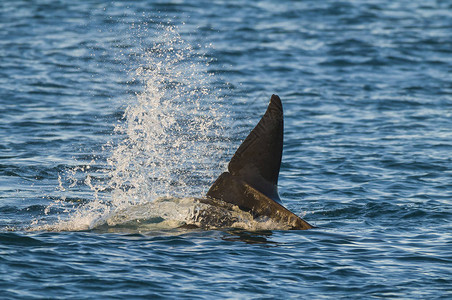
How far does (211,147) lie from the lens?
1752 cm

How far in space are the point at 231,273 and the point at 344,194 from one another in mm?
5380

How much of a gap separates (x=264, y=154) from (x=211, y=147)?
6.50 m

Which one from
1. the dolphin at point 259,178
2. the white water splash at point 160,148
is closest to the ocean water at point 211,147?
the white water splash at point 160,148

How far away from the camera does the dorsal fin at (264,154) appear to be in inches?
431

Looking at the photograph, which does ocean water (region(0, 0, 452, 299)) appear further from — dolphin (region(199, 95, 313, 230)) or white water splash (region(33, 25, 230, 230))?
dolphin (region(199, 95, 313, 230))

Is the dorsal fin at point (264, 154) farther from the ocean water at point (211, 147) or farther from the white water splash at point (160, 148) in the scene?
the white water splash at point (160, 148)

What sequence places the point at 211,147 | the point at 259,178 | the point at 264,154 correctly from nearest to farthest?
the point at 264,154 < the point at 259,178 < the point at 211,147

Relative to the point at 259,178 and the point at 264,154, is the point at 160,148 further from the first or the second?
the point at 264,154

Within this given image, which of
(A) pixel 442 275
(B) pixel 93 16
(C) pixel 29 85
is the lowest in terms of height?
(A) pixel 442 275

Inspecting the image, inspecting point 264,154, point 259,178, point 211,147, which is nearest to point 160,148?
point 211,147

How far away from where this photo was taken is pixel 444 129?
2012 centimetres

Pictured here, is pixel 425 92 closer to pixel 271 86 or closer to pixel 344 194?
pixel 271 86

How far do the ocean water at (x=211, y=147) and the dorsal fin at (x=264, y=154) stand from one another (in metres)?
0.73

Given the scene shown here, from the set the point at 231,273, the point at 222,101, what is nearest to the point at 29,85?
the point at 222,101
